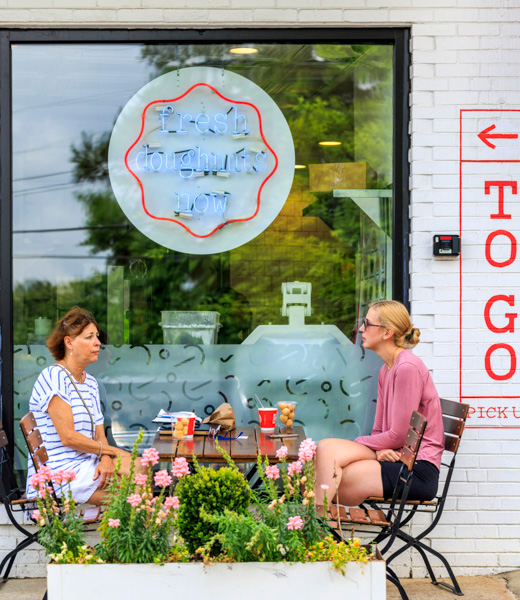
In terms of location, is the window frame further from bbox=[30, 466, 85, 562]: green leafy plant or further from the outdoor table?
bbox=[30, 466, 85, 562]: green leafy plant

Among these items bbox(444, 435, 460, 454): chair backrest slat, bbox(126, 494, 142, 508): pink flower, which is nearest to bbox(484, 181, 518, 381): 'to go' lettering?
bbox(444, 435, 460, 454): chair backrest slat

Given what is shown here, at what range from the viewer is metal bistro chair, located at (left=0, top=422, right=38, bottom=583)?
4.26 m

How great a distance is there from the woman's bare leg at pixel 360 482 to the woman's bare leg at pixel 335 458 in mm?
31

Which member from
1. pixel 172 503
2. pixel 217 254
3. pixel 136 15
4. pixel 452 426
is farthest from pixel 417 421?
pixel 136 15

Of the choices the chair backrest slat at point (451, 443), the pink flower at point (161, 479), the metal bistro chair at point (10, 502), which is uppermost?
the pink flower at point (161, 479)

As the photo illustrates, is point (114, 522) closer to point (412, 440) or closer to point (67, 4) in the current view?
Answer: point (412, 440)

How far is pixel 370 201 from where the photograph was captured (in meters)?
4.91

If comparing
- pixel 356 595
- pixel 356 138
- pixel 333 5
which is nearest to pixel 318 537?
pixel 356 595

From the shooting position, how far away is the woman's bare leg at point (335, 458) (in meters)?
4.07

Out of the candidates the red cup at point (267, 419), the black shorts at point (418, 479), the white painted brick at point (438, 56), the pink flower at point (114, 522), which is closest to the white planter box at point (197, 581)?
the pink flower at point (114, 522)

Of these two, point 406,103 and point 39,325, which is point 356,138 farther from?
point 39,325

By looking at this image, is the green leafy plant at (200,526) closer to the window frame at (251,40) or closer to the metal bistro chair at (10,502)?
the metal bistro chair at (10,502)

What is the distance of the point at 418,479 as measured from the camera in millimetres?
4117

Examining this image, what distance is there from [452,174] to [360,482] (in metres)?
1.83
